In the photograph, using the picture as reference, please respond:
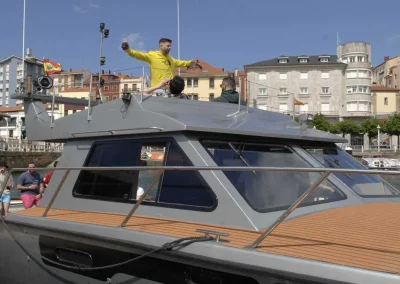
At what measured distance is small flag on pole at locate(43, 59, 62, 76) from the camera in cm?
708

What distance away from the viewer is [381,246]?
8.80 ft

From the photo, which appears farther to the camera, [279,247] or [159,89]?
[159,89]

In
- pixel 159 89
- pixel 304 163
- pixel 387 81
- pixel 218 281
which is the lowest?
pixel 218 281

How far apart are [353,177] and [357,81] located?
68.6 metres

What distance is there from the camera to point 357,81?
68750 mm

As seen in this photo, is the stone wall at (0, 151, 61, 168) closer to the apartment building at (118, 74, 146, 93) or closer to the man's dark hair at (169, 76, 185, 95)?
the apartment building at (118, 74, 146, 93)

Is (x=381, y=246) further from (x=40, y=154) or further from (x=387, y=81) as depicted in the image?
(x=387, y=81)

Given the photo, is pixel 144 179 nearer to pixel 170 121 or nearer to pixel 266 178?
pixel 170 121

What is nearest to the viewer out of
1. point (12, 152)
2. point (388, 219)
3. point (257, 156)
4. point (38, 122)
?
point (388, 219)

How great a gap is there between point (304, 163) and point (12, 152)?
53.9 metres

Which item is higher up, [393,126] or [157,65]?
[393,126]

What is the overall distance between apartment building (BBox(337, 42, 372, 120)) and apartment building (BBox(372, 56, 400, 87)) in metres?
27.7

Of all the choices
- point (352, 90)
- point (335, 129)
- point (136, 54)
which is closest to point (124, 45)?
point (136, 54)

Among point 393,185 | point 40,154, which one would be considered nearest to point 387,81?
point 40,154
